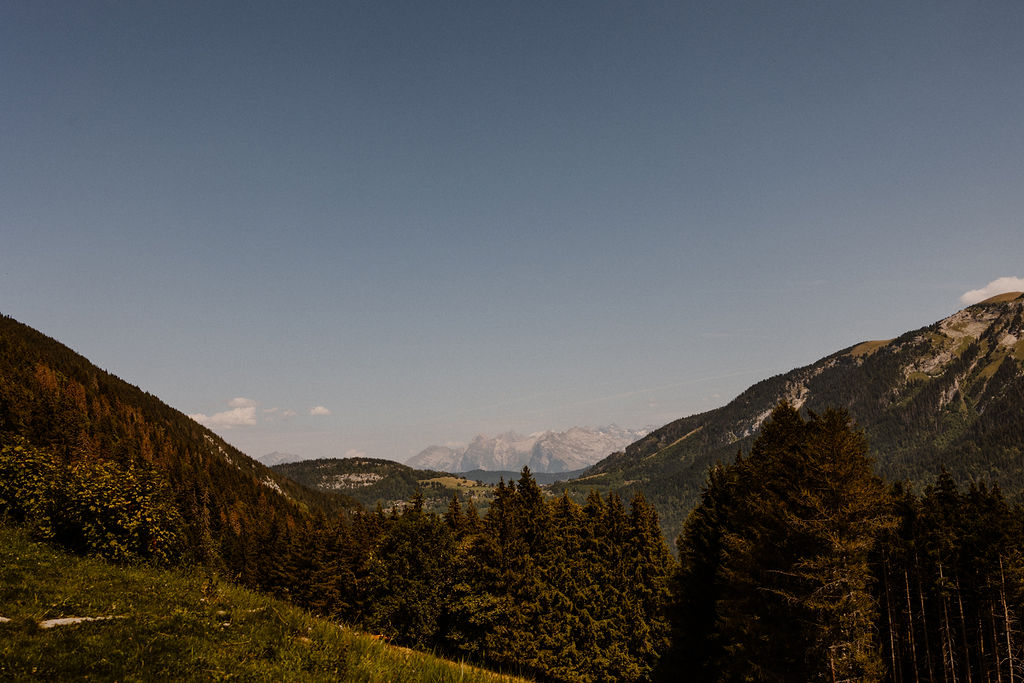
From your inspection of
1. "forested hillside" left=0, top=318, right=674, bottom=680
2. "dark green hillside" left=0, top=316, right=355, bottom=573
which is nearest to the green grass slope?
"forested hillside" left=0, top=318, right=674, bottom=680

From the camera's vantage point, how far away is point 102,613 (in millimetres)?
10656

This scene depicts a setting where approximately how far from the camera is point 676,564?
44781mm

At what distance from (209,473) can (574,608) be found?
14390 centimetres

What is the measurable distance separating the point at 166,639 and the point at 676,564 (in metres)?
43.4

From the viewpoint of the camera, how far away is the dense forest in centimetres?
2000

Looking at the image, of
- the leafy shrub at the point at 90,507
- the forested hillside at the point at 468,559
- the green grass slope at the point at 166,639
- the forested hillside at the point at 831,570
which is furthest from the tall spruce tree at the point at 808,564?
the leafy shrub at the point at 90,507

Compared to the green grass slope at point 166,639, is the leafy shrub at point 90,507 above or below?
above

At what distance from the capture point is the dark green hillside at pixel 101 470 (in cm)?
1791

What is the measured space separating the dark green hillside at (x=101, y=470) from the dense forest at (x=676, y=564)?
0.50ft

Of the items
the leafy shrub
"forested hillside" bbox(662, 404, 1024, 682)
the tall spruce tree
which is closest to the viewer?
the leafy shrub

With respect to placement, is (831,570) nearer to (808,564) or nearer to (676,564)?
(808,564)

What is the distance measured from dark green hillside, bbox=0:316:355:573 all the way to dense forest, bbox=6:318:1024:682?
154 millimetres

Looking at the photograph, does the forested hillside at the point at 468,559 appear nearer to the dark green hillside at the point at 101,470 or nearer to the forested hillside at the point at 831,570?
the dark green hillside at the point at 101,470

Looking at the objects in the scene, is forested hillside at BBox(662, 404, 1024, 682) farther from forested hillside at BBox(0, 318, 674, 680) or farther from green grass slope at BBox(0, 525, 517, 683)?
green grass slope at BBox(0, 525, 517, 683)
